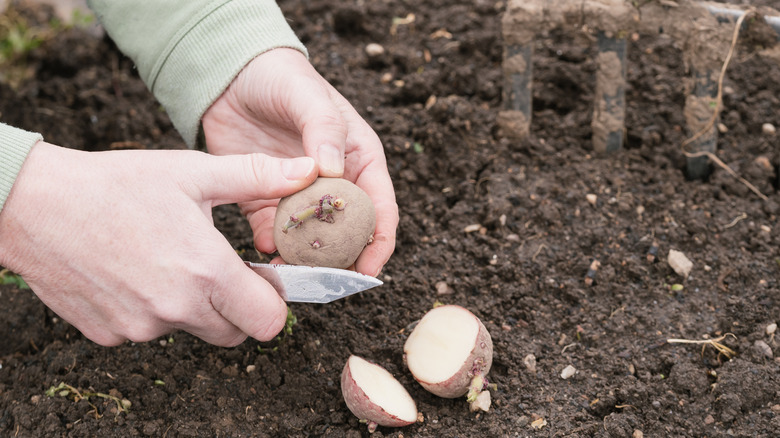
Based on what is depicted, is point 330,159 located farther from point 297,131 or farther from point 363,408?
point 363,408

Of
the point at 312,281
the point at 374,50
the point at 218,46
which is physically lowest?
the point at 374,50

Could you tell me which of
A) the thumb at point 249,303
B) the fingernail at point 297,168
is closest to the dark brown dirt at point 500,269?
the thumb at point 249,303

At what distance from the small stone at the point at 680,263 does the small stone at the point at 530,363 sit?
2.36 ft

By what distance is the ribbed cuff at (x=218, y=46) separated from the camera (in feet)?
7.95

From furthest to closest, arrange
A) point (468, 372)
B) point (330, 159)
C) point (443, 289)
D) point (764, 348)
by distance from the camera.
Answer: point (443, 289)
point (764, 348)
point (468, 372)
point (330, 159)

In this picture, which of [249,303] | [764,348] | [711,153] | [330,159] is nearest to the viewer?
[249,303]

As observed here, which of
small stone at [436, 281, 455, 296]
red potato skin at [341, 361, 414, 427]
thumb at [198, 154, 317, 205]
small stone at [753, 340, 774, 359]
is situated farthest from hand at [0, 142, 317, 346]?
small stone at [753, 340, 774, 359]

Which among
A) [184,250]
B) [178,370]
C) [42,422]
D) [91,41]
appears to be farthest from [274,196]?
[91,41]

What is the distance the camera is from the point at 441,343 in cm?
225

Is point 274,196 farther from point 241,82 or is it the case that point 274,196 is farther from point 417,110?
point 417,110

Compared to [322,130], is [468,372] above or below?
below

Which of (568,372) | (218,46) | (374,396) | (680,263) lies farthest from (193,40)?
(680,263)

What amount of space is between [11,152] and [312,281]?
2.90 feet

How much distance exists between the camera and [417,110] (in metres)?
3.42
